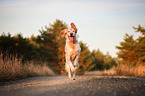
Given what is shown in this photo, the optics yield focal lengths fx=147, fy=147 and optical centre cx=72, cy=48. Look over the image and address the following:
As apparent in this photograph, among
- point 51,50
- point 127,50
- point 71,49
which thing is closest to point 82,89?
point 71,49

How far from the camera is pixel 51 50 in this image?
102 ft

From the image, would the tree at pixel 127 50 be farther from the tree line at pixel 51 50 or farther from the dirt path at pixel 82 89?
the dirt path at pixel 82 89

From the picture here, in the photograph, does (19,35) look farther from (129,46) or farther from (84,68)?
(129,46)

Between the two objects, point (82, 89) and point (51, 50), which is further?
point (51, 50)

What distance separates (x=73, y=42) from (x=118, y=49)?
2924cm

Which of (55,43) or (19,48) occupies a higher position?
(55,43)

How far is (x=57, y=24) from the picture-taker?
1427 inches

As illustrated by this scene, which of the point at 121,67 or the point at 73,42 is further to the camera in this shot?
the point at 121,67

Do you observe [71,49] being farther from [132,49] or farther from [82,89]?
[132,49]

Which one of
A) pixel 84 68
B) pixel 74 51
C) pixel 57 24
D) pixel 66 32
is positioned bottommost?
pixel 84 68

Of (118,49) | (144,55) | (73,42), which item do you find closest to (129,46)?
(118,49)

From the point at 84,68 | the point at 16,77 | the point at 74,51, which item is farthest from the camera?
the point at 84,68

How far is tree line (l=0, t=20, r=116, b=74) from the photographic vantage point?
19609 millimetres

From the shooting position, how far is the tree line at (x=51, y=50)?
19.6m
